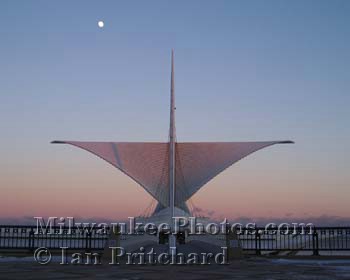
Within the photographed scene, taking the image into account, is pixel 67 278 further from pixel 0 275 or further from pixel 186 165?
pixel 186 165

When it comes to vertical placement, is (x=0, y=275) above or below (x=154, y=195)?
below

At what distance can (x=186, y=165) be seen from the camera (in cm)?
3512

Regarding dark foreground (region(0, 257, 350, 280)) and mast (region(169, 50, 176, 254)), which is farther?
mast (region(169, 50, 176, 254))

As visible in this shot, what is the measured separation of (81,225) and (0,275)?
11.8 m

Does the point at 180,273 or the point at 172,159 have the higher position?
the point at 172,159

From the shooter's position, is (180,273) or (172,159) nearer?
(180,273)

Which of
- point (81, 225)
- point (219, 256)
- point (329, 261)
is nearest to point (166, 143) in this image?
point (81, 225)

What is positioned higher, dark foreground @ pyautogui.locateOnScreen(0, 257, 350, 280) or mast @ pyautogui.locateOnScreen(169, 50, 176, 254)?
mast @ pyautogui.locateOnScreen(169, 50, 176, 254)

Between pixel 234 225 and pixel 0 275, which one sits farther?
pixel 234 225

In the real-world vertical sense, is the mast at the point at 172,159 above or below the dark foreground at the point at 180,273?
above

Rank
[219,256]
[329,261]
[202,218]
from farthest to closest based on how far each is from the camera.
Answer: [202,218], [219,256], [329,261]

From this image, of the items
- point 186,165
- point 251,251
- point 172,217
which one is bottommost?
point 251,251

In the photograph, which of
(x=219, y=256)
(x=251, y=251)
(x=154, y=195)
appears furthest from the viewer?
(x=154, y=195)

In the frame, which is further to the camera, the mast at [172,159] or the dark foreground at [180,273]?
the mast at [172,159]
